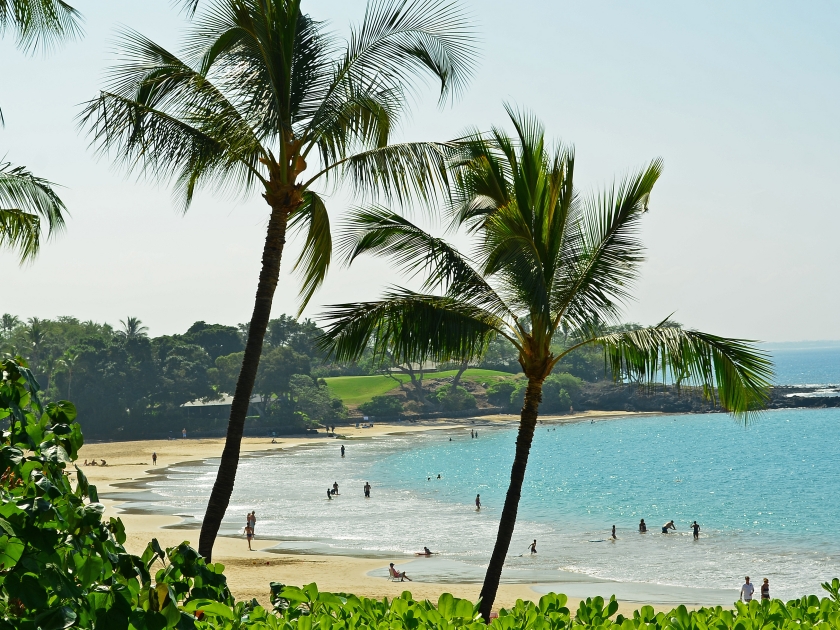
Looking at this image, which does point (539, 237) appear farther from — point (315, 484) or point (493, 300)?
point (315, 484)

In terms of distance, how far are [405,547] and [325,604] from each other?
30341mm

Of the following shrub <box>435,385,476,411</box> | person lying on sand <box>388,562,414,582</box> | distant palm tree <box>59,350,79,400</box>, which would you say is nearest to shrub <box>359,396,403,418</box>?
shrub <box>435,385,476,411</box>

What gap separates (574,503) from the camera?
50.8 metres

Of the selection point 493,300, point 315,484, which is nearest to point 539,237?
point 493,300

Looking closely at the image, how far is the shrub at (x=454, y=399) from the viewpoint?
11225 cm

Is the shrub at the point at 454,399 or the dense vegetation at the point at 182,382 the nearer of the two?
the dense vegetation at the point at 182,382

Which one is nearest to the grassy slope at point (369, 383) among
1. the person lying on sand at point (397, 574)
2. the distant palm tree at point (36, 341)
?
the distant palm tree at point (36, 341)

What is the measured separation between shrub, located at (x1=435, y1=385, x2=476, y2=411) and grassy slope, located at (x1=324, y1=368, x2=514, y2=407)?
630 cm

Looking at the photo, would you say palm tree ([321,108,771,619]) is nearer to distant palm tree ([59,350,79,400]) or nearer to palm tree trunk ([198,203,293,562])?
palm tree trunk ([198,203,293,562])

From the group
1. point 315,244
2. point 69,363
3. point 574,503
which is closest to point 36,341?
point 69,363

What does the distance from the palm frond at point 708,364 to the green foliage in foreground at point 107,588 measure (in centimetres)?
597

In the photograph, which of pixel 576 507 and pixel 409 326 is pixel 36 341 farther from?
pixel 409 326

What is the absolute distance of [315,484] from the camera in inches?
2135

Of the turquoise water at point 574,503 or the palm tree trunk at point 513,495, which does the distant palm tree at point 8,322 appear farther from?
the palm tree trunk at point 513,495
